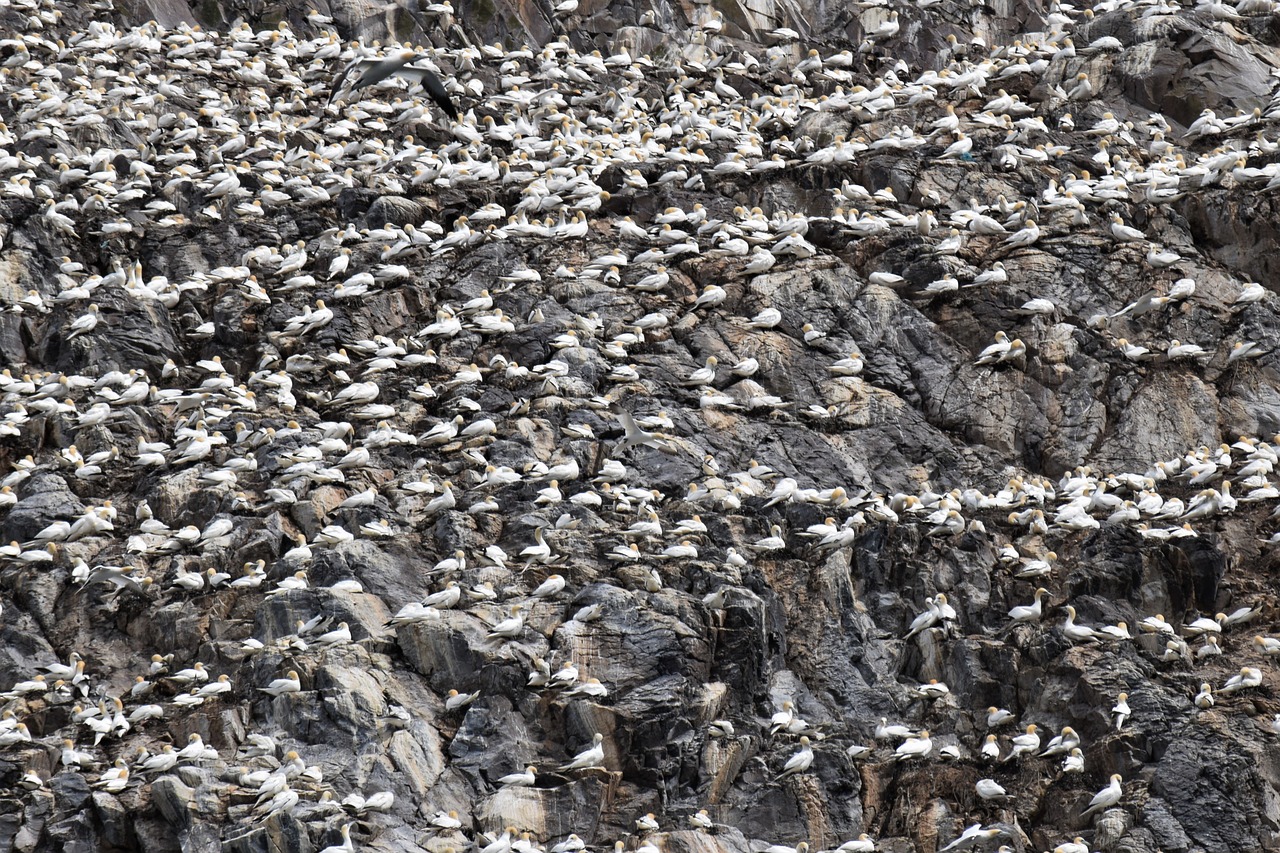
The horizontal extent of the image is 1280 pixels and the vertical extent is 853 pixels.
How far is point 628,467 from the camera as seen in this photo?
89.9 feet

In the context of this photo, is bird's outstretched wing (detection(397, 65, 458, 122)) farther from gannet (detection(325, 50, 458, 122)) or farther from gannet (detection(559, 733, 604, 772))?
gannet (detection(559, 733, 604, 772))

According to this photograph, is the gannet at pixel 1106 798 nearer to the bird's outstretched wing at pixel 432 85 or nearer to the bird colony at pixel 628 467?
the bird colony at pixel 628 467

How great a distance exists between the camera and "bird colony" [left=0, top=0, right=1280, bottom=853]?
22297 millimetres

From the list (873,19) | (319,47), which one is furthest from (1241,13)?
(319,47)

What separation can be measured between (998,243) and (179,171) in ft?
53.6

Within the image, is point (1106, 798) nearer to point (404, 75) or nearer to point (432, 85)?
point (432, 85)

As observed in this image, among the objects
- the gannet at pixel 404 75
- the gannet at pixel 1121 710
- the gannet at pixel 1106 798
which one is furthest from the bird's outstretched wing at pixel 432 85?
the gannet at pixel 1106 798

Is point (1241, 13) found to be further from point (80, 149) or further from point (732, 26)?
point (80, 149)

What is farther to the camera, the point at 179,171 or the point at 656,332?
the point at 179,171

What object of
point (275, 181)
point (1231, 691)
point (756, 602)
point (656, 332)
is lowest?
point (1231, 691)

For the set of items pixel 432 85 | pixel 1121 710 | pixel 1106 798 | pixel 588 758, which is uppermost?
pixel 432 85

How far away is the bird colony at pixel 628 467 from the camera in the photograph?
22297 mm

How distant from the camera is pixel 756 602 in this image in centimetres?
2402

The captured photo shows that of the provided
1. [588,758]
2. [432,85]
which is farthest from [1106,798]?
[432,85]
